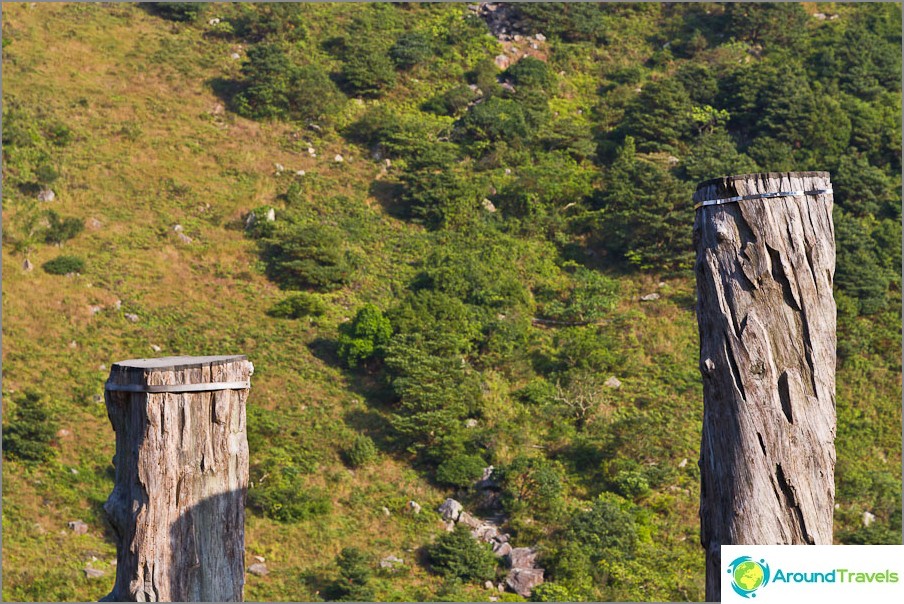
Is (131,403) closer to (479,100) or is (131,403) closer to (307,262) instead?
(307,262)

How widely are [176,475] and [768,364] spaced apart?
2.47m

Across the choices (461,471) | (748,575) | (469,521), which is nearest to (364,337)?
(461,471)

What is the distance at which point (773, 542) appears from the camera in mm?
3496

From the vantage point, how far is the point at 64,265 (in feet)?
72.6

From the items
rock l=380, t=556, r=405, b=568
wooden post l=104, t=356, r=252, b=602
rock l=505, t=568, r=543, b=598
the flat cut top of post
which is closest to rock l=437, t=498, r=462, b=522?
rock l=380, t=556, r=405, b=568

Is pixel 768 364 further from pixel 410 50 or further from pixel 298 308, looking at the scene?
pixel 410 50

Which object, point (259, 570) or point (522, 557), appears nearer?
point (259, 570)

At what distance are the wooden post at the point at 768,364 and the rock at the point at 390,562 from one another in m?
13.2

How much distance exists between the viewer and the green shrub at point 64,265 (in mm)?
22125

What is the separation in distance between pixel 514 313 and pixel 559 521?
263 inches

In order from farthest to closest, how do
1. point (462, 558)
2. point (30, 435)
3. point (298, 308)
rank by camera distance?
1. point (298, 308)
2. point (30, 435)
3. point (462, 558)

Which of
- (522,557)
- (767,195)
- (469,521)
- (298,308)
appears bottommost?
(522,557)

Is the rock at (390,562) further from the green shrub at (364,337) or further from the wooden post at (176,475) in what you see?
the wooden post at (176,475)

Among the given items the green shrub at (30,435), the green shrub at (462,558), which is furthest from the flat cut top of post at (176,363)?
the green shrub at (30,435)
